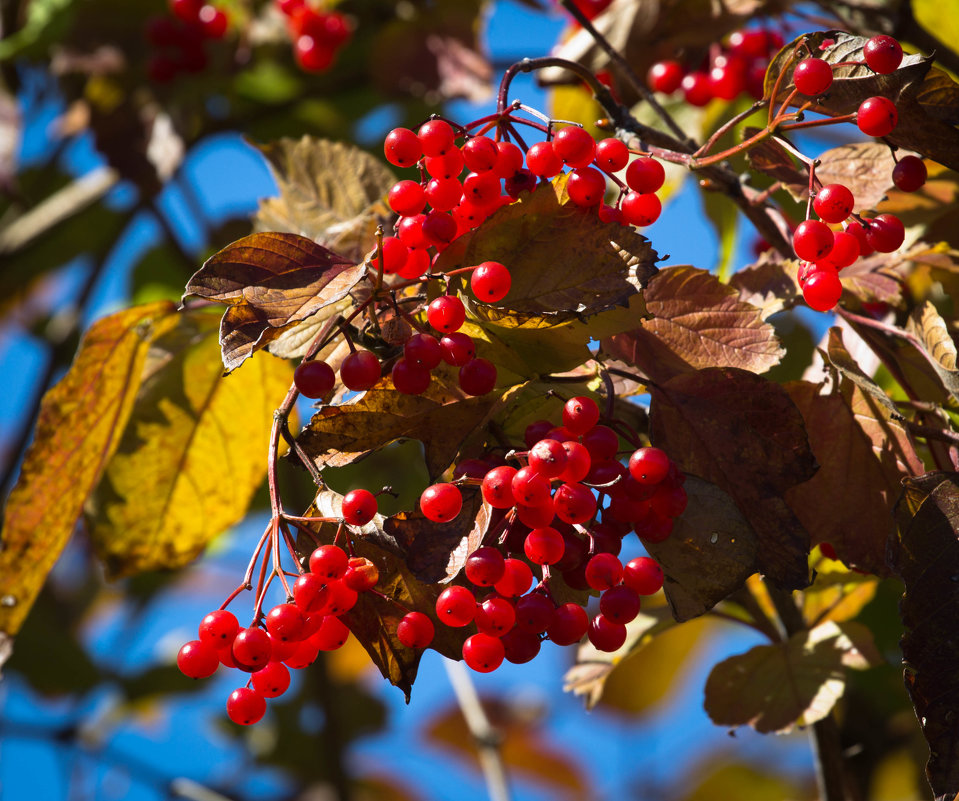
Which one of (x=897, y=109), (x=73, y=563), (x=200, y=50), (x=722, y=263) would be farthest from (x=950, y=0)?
(x=73, y=563)

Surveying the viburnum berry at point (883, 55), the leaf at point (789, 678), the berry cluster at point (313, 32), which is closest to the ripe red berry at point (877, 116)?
the viburnum berry at point (883, 55)

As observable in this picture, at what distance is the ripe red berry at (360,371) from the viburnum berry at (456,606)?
148 millimetres

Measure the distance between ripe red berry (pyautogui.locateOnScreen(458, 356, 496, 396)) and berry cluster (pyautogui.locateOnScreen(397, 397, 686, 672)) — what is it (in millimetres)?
46

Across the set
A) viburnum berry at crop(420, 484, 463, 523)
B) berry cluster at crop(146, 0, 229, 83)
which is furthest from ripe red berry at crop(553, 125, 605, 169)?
berry cluster at crop(146, 0, 229, 83)

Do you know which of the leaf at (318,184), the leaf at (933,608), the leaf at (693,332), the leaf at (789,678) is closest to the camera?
the leaf at (933,608)

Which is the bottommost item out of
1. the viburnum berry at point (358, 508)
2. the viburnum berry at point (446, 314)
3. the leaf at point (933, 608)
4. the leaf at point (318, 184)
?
the leaf at point (933, 608)

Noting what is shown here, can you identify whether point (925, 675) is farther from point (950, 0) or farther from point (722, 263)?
point (950, 0)

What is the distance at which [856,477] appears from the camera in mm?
767

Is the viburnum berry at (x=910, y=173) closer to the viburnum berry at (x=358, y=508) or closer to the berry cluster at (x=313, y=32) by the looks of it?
the viburnum berry at (x=358, y=508)

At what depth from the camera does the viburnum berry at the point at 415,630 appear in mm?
647

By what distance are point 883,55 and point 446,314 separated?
36cm

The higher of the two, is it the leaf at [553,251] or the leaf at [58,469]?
the leaf at [58,469]

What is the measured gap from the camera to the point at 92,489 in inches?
41.6

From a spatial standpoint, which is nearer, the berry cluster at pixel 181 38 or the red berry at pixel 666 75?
the red berry at pixel 666 75
